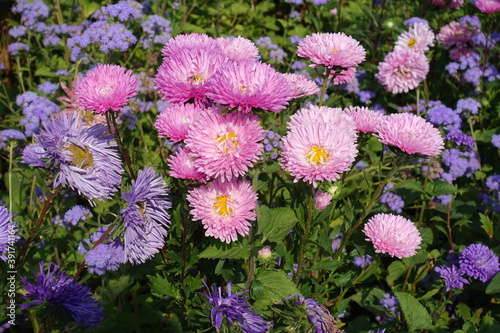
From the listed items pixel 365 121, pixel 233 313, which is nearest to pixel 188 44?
pixel 365 121

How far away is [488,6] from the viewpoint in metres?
3.43

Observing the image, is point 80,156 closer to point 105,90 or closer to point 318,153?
point 105,90

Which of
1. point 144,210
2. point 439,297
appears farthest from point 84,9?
point 439,297

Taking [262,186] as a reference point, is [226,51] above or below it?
above

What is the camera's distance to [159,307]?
249 cm

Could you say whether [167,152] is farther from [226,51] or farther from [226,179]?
[226,179]

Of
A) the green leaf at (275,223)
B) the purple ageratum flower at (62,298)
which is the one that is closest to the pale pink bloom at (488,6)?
the green leaf at (275,223)

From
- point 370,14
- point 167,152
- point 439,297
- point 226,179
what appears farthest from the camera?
point 370,14

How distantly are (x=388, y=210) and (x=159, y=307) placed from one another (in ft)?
4.27

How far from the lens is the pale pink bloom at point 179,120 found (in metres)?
1.49

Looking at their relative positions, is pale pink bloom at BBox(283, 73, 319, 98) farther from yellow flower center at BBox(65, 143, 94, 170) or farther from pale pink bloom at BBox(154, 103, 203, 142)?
yellow flower center at BBox(65, 143, 94, 170)

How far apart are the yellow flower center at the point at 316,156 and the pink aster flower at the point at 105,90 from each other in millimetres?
610

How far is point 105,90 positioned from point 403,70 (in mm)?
2225

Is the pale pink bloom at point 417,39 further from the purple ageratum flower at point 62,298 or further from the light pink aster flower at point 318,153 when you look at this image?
the purple ageratum flower at point 62,298
